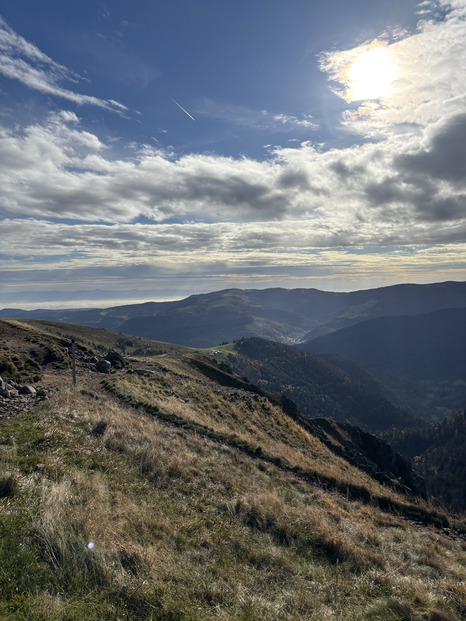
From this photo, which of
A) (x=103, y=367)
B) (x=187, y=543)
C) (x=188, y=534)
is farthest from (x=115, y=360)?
(x=187, y=543)

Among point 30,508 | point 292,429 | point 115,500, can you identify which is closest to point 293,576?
point 115,500

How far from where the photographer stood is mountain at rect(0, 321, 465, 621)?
5457 mm

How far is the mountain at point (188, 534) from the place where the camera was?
5457 mm

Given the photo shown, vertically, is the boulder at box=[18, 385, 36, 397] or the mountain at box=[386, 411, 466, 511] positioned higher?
the boulder at box=[18, 385, 36, 397]

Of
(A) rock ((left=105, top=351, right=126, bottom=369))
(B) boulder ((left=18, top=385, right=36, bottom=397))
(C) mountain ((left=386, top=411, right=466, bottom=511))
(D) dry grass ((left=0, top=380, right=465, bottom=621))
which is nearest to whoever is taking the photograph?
(D) dry grass ((left=0, top=380, right=465, bottom=621))

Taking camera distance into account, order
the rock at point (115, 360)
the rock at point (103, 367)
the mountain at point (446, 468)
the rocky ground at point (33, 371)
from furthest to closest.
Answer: the mountain at point (446, 468)
the rock at point (115, 360)
the rock at point (103, 367)
the rocky ground at point (33, 371)

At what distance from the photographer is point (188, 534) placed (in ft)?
25.7

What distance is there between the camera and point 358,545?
9102 mm

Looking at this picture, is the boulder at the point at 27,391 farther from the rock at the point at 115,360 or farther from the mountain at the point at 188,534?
the rock at the point at 115,360

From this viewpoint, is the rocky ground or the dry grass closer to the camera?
the dry grass

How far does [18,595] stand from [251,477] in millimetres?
10449

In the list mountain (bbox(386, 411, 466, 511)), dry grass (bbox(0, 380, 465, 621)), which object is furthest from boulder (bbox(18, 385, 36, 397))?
mountain (bbox(386, 411, 466, 511))

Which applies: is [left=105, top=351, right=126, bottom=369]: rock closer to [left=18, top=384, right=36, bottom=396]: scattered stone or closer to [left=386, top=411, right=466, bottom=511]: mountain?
[left=18, top=384, right=36, bottom=396]: scattered stone

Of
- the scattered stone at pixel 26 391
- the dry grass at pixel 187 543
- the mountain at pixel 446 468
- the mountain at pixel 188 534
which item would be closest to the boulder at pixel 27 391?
the scattered stone at pixel 26 391
